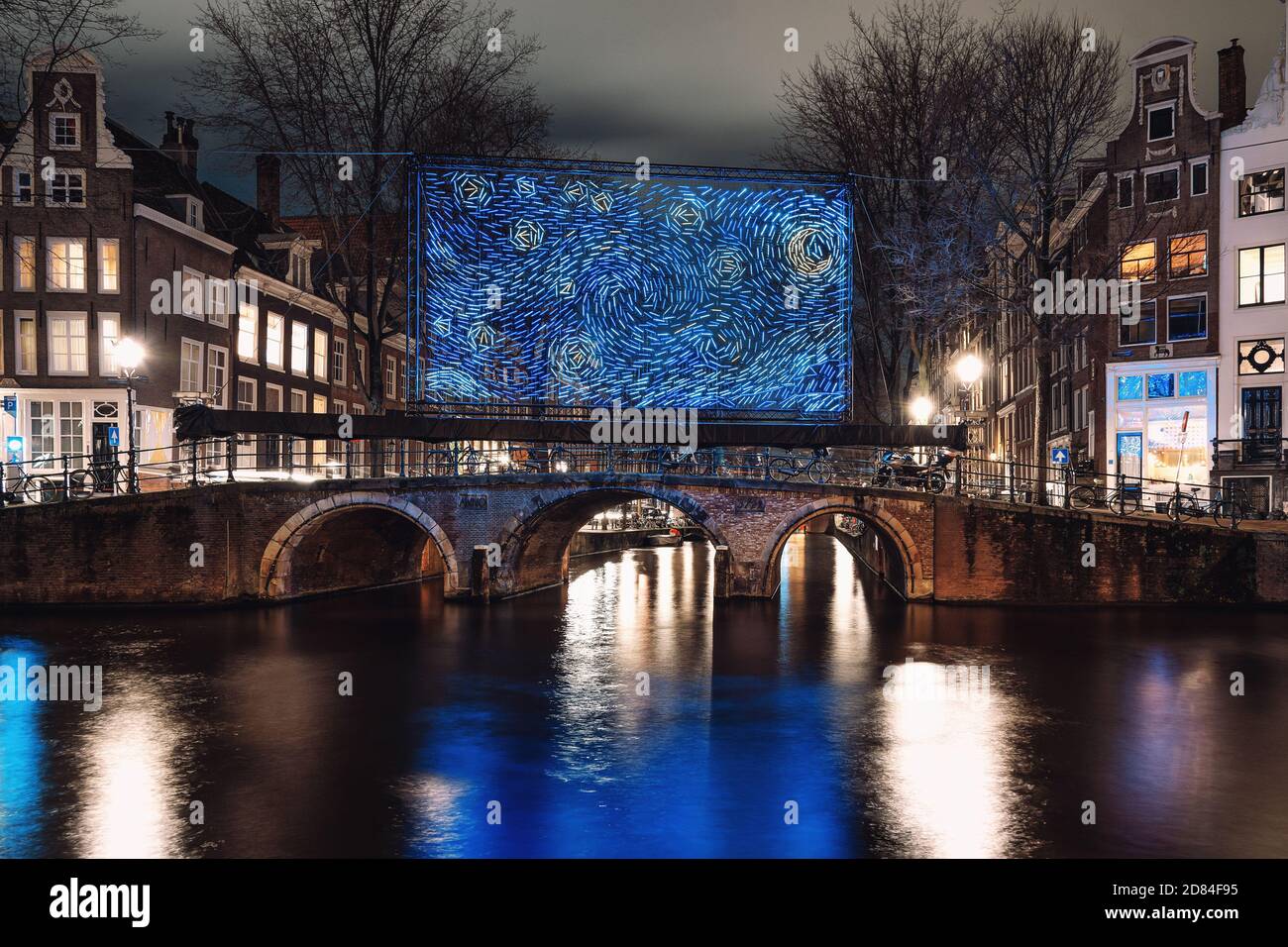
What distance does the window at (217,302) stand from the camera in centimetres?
4341

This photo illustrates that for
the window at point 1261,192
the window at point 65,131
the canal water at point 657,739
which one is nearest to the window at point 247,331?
the window at point 65,131

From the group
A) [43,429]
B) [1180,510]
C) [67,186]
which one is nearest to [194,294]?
[67,186]

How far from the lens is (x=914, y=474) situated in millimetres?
32094

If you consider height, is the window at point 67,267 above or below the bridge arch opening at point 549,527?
above

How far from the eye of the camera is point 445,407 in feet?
102

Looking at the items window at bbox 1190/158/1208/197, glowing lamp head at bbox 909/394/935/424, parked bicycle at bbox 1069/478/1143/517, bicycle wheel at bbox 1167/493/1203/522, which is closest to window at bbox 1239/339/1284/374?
window at bbox 1190/158/1208/197

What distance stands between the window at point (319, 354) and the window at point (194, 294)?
9733mm

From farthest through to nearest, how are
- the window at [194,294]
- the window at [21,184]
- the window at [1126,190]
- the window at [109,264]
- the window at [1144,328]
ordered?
1. the window at [194,294]
2. the window at [1126,190]
3. the window at [1144,328]
4. the window at [109,264]
5. the window at [21,184]

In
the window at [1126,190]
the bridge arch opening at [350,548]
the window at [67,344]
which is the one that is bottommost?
the bridge arch opening at [350,548]

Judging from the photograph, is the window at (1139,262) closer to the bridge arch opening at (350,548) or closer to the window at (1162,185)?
the window at (1162,185)

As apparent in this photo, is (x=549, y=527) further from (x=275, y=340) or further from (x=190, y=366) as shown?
(x=275, y=340)

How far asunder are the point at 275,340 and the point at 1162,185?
1398 inches

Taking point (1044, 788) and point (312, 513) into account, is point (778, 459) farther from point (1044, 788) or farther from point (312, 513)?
point (1044, 788)

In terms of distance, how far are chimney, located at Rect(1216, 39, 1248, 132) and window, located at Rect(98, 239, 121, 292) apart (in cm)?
3810
